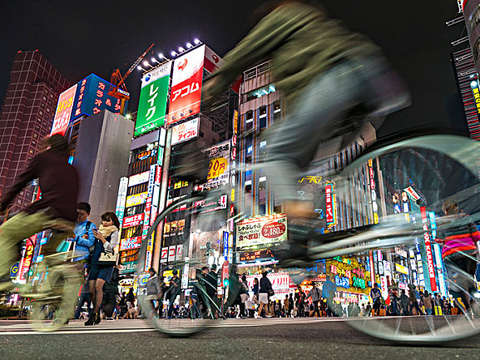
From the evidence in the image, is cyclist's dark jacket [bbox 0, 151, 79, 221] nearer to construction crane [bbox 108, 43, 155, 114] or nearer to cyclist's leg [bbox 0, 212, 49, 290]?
cyclist's leg [bbox 0, 212, 49, 290]

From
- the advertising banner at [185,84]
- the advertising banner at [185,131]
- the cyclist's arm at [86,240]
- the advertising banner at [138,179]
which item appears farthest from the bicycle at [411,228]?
the advertising banner at [138,179]

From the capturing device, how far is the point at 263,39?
212 centimetres

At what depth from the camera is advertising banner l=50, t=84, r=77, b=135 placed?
46844 mm

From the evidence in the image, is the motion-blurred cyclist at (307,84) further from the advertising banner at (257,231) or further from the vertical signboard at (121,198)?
the vertical signboard at (121,198)

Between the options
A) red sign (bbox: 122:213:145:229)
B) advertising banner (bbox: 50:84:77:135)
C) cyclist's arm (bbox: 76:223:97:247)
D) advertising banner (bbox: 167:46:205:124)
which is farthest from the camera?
advertising banner (bbox: 50:84:77:135)

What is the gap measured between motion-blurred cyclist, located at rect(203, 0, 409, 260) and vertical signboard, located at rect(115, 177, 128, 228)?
3829 cm

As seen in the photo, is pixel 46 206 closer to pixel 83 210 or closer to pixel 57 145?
pixel 57 145

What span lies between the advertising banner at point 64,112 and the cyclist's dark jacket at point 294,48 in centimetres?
5036

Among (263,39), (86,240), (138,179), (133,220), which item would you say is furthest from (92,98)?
(263,39)

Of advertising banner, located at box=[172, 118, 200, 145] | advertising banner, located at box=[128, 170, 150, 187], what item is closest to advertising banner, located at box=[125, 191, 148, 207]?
advertising banner, located at box=[128, 170, 150, 187]

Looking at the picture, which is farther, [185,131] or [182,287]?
[185,131]

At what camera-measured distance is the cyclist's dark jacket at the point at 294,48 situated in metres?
2.00

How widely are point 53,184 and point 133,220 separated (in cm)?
3857

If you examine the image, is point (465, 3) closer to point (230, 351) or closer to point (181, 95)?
point (181, 95)
